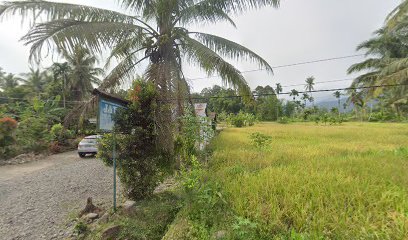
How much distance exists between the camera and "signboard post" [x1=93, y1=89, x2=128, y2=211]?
437 cm

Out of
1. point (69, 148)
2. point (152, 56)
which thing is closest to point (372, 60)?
point (152, 56)

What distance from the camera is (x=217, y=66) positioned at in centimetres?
627

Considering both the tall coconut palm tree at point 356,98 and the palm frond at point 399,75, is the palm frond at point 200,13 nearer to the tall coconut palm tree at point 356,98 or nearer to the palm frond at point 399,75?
the palm frond at point 399,75

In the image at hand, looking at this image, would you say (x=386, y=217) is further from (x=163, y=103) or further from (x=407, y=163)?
(x=163, y=103)

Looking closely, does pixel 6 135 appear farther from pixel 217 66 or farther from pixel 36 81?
pixel 36 81

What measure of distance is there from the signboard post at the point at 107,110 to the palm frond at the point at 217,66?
95.8 inches

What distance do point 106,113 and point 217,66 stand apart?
3.07 metres

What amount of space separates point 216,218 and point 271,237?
2.90 feet

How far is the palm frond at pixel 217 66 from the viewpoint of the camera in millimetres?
6246

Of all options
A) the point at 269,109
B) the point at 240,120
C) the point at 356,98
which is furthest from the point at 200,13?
the point at 269,109

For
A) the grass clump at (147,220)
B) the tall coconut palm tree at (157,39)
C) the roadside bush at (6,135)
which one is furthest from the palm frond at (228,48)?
the roadside bush at (6,135)

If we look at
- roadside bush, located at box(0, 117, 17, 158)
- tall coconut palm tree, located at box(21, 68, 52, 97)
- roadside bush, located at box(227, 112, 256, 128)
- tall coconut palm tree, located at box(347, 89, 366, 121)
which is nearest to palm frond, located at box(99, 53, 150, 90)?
roadside bush, located at box(0, 117, 17, 158)

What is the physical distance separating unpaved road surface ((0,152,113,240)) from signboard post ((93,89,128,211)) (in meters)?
1.30

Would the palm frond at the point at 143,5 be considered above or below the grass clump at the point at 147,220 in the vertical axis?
above
